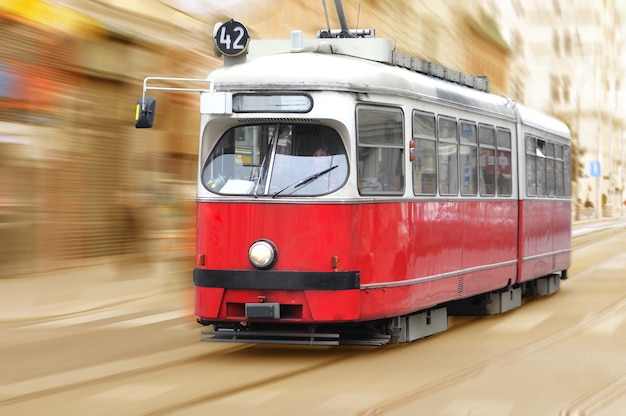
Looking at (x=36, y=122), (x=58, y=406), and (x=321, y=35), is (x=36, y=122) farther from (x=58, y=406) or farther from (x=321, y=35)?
(x=58, y=406)

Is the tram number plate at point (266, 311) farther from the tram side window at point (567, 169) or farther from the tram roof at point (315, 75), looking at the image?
the tram side window at point (567, 169)

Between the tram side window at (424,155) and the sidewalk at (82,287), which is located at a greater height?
the tram side window at (424,155)

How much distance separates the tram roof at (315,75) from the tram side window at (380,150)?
23 cm

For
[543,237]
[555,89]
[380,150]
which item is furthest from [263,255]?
[555,89]

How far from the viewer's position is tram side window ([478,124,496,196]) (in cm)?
1477

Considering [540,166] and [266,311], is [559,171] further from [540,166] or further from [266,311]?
[266,311]

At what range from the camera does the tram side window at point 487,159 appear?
48.5 feet

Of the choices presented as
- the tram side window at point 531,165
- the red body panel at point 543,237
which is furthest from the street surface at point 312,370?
the tram side window at point 531,165

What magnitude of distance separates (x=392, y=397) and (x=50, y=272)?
1252 cm

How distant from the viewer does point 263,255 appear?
1127 centimetres

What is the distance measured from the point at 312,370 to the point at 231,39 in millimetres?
3332

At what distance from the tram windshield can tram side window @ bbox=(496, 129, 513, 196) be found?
4.42 metres

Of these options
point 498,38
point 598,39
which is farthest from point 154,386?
point 598,39

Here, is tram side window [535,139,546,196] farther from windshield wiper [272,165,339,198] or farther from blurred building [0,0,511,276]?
→ windshield wiper [272,165,339,198]
